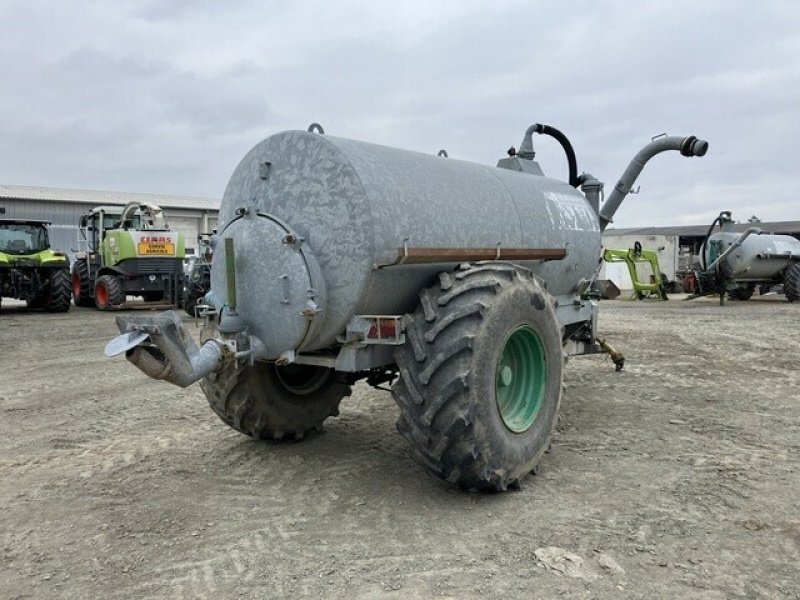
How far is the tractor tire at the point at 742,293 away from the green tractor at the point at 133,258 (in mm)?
15325

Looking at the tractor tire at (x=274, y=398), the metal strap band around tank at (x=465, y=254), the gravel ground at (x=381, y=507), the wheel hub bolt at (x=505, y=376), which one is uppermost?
the metal strap band around tank at (x=465, y=254)

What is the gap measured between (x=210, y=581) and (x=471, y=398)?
1.44m

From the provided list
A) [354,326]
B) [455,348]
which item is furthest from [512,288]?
[354,326]

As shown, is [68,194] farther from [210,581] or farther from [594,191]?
[210,581]

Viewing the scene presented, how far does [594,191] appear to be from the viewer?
6699 millimetres

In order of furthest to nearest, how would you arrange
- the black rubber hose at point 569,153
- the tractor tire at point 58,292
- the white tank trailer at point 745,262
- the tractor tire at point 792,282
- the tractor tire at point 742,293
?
the tractor tire at point 742,293
the tractor tire at point 792,282
the white tank trailer at point 745,262
the tractor tire at point 58,292
the black rubber hose at point 569,153

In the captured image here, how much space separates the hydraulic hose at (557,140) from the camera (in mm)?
6113

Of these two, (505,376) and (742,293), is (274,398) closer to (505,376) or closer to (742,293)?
(505,376)

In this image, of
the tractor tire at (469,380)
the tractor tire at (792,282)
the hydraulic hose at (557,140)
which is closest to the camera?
the tractor tire at (469,380)

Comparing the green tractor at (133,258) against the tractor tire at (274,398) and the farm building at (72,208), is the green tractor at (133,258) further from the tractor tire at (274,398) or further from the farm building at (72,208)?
the farm building at (72,208)

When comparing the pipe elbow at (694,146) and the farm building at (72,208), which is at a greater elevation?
the farm building at (72,208)

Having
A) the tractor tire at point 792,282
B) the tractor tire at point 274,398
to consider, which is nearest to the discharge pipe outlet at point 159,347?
the tractor tire at point 274,398

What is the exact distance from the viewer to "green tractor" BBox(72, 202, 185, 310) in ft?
52.9

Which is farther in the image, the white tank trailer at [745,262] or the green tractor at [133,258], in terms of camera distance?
the white tank trailer at [745,262]
